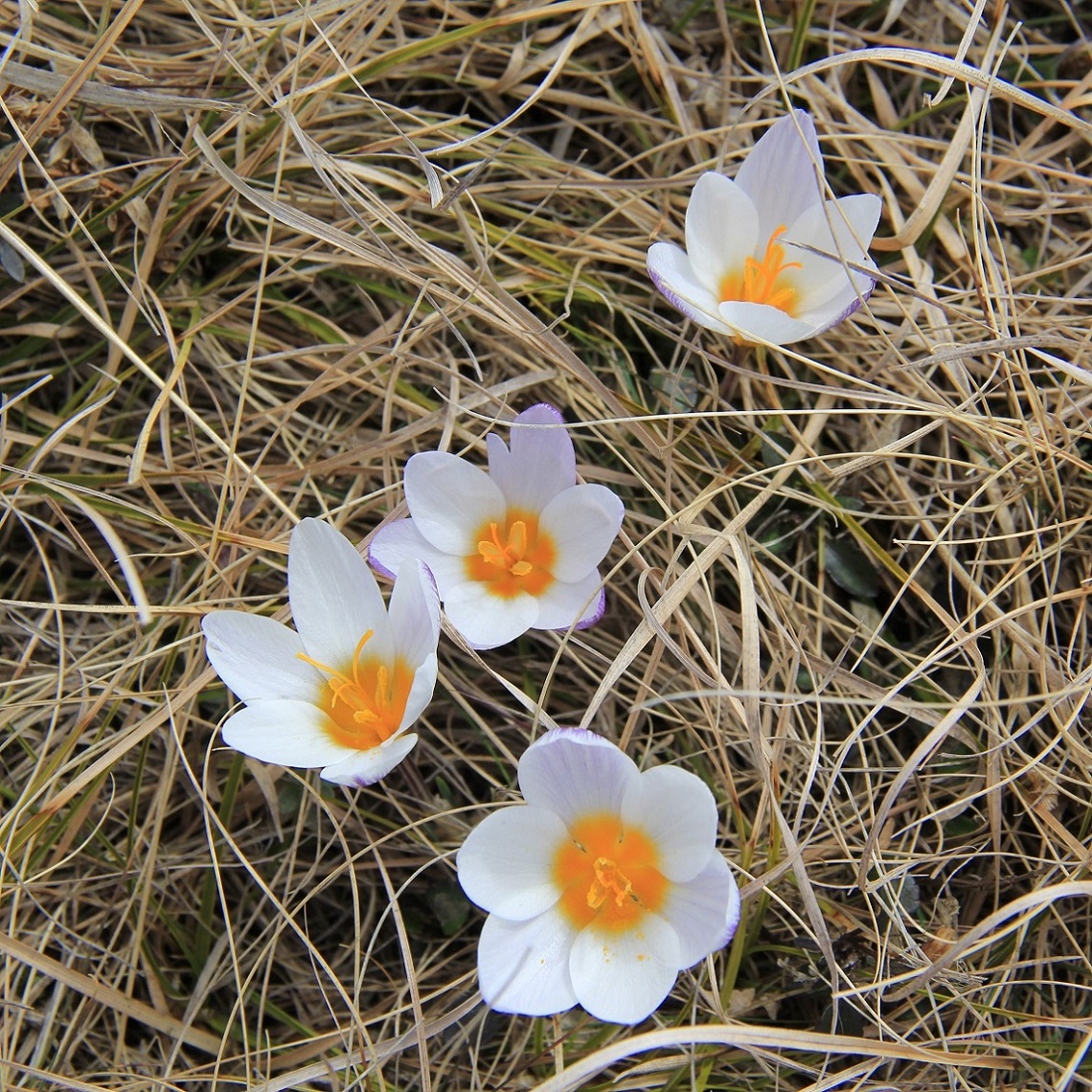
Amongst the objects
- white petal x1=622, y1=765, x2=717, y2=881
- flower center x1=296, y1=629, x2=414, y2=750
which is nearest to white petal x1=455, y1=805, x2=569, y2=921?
white petal x1=622, y1=765, x2=717, y2=881

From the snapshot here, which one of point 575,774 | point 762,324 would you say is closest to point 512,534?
point 575,774

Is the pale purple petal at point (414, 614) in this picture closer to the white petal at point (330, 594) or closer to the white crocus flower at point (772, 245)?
the white petal at point (330, 594)

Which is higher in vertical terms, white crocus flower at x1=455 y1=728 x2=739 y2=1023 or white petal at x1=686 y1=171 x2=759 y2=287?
white petal at x1=686 y1=171 x2=759 y2=287

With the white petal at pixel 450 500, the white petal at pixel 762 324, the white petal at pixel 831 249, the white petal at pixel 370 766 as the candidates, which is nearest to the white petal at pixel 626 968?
the white petal at pixel 370 766

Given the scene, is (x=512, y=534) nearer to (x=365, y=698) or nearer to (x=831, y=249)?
(x=365, y=698)

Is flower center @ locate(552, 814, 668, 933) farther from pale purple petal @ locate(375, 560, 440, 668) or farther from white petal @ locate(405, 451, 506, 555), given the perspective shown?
white petal @ locate(405, 451, 506, 555)
